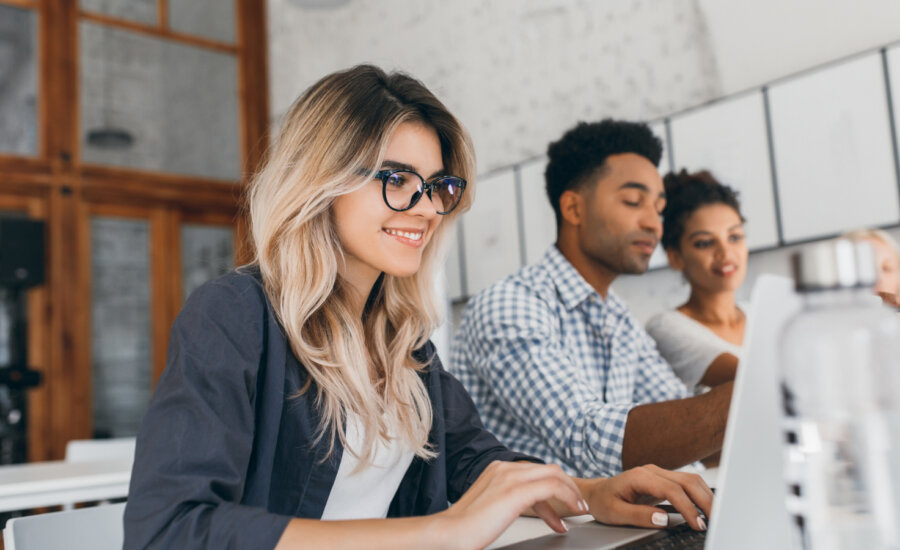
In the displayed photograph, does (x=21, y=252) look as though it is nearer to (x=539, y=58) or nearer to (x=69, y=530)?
(x=539, y=58)

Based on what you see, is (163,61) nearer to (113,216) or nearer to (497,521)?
(113,216)

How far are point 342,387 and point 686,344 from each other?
1234 mm

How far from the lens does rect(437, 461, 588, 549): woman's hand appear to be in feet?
2.62

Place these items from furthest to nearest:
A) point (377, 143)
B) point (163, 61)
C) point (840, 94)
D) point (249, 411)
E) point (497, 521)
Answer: point (163, 61), point (840, 94), point (377, 143), point (249, 411), point (497, 521)

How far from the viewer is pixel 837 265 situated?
54 cm

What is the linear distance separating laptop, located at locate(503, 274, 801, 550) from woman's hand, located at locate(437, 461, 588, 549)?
28 cm

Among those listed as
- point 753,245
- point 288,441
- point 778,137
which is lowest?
point 288,441

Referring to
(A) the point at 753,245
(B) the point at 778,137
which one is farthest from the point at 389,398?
(B) the point at 778,137

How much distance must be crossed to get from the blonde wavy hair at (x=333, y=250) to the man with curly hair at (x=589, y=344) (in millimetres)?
463

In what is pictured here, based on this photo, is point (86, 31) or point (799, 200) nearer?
point (799, 200)

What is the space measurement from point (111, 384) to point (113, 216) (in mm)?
946

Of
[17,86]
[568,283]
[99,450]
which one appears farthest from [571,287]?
[17,86]

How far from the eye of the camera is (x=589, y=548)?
2.91ft

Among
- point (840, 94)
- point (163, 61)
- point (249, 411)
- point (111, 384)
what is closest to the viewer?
point (249, 411)
